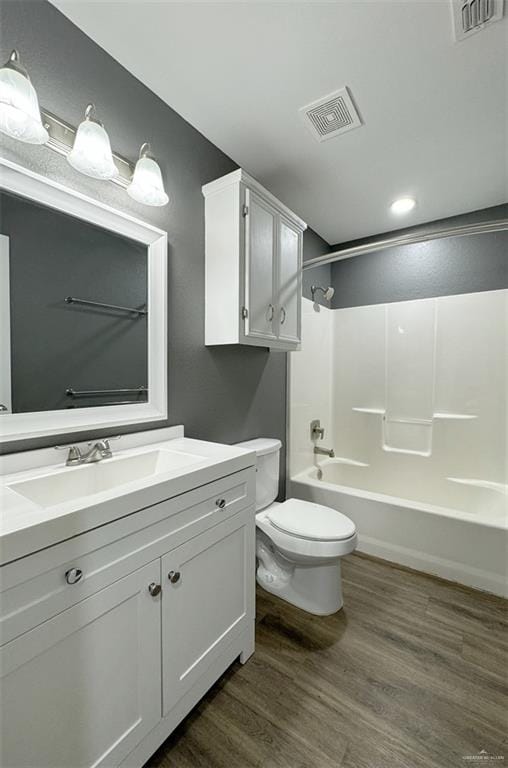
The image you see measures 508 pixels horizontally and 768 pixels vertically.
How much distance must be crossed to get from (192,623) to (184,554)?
25 centimetres

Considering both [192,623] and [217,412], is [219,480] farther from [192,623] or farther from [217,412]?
[217,412]

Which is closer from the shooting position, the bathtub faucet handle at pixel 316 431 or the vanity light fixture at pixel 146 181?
the vanity light fixture at pixel 146 181

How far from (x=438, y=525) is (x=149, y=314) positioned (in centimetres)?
199

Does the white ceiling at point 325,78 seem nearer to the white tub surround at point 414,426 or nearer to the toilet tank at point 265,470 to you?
the white tub surround at point 414,426

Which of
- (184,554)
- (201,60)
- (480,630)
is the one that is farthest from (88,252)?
(480,630)

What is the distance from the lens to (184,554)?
39.6 inches

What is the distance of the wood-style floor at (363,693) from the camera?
40.5 inches

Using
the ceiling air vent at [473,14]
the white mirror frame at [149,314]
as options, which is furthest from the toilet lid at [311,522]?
the ceiling air vent at [473,14]

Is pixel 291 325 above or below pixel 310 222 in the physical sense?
below

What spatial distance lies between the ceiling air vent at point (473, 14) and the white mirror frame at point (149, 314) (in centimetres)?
133

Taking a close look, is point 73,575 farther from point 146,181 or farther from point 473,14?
point 473,14

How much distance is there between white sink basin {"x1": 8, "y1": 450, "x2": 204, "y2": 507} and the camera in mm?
988

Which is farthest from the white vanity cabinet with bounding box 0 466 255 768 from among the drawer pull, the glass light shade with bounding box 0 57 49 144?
the glass light shade with bounding box 0 57 49 144

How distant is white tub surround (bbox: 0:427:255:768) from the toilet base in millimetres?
427
